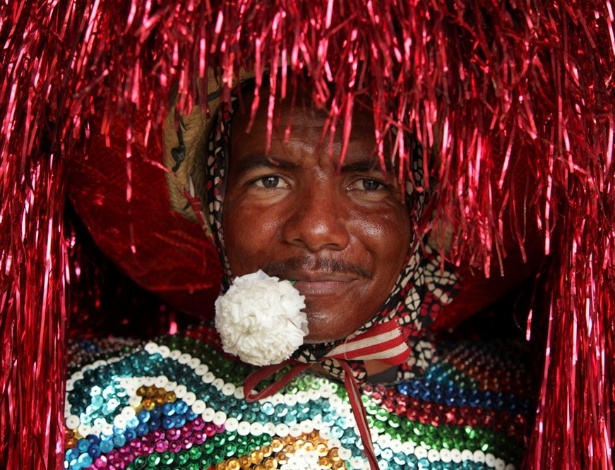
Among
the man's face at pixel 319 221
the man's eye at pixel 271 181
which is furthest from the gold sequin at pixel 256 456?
the man's eye at pixel 271 181

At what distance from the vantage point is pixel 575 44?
1.39 metres

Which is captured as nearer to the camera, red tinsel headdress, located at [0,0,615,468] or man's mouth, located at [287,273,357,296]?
red tinsel headdress, located at [0,0,615,468]

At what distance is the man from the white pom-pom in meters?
0.07

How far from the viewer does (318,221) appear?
1.52m

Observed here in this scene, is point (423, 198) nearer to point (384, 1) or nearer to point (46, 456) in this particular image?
point (384, 1)

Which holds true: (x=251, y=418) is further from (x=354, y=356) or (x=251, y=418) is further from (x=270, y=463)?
(x=354, y=356)

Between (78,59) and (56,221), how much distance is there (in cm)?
31

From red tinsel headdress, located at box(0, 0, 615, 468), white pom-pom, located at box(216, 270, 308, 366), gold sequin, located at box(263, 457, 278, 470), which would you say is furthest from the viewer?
gold sequin, located at box(263, 457, 278, 470)

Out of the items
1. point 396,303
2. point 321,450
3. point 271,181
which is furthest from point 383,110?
point 321,450

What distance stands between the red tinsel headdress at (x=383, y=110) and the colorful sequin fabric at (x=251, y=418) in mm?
122

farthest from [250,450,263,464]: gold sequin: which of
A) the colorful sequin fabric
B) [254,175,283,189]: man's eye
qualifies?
[254,175,283,189]: man's eye

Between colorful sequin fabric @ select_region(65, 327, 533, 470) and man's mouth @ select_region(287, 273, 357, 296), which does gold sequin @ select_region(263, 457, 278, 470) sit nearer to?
colorful sequin fabric @ select_region(65, 327, 533, 470)

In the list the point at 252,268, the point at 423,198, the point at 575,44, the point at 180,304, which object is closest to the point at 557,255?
the point at 423,198

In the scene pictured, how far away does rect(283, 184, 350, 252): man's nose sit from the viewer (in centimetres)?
152
